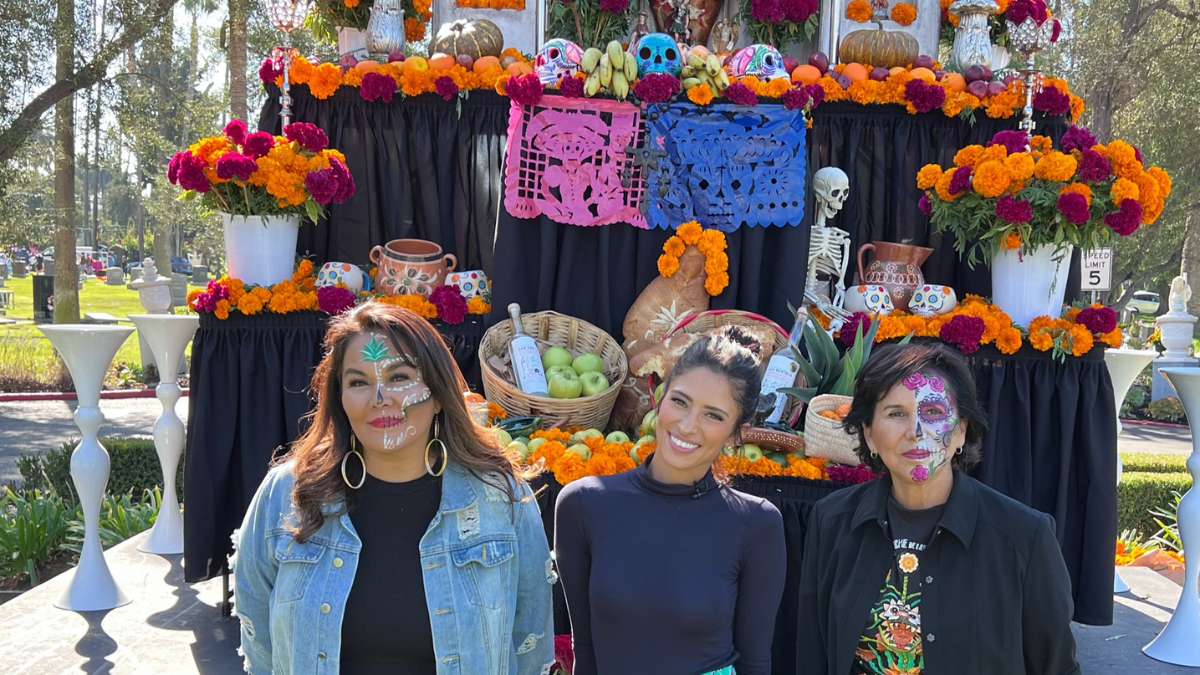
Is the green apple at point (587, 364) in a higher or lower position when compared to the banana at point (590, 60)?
lower

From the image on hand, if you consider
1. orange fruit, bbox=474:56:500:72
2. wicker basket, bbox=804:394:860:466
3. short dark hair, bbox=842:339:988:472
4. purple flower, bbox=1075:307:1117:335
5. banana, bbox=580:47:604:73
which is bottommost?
wicker basket, bbox=804:394:860:466

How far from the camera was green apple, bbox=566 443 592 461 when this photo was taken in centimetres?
350

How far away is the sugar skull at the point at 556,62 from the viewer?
14.7 ft

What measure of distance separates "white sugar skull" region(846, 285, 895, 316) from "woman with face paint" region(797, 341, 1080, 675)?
7.01ft

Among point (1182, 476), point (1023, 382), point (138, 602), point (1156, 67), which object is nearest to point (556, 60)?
point (1023, 382)

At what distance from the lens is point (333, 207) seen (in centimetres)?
500

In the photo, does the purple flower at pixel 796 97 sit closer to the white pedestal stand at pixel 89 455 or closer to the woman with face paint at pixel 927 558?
the woman with face paint at pixel 927 558

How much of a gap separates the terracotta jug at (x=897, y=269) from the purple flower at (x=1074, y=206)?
0.71m

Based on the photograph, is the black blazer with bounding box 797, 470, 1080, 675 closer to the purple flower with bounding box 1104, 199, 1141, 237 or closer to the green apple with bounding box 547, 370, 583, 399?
the green apple with bounding box 547, 370, 583, 399

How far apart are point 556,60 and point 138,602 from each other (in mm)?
3329

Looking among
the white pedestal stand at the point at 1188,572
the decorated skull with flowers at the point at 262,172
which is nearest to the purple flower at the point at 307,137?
the decorated skull with flowers at the point at 262,172

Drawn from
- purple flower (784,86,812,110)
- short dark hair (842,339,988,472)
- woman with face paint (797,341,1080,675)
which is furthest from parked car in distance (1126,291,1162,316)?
woman with face paint (797,341,1080,675)

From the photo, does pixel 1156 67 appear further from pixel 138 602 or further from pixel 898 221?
pixel 138 602

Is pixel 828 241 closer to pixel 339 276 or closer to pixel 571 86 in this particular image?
pixel 571 86
